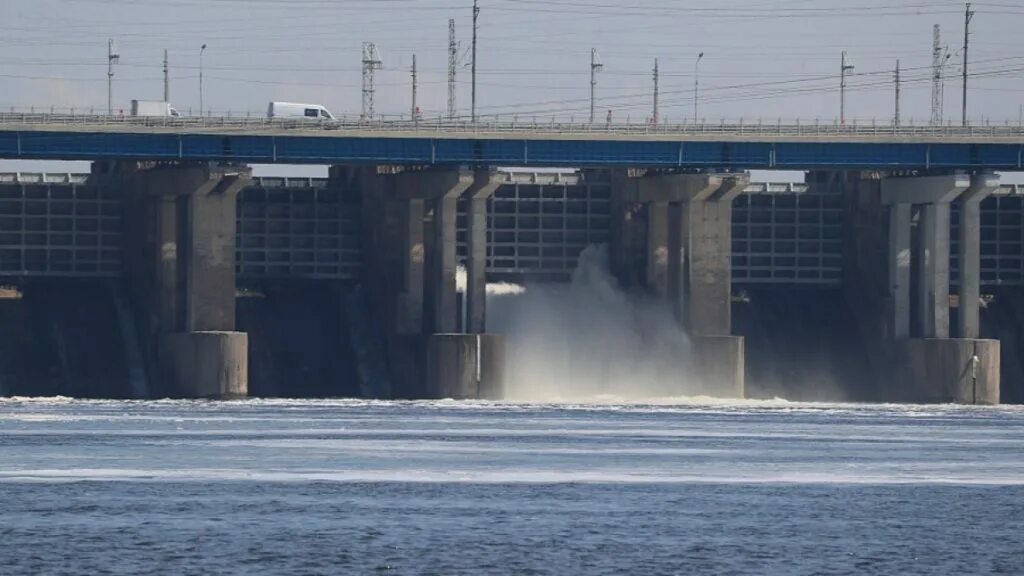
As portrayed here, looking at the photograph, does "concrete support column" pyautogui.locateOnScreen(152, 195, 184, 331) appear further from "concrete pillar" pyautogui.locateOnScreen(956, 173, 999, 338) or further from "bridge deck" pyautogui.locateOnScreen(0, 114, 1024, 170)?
"concrete pillar" pyautogui.locateOnScreen(956, 173, 999, 338)

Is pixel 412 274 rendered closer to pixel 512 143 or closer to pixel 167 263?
pixel 512 143

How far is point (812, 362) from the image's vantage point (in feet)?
436

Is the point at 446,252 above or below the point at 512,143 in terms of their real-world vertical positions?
below

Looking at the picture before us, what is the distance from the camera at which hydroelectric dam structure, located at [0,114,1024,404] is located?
11962 centimetres

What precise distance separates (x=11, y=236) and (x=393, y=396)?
23958 mm

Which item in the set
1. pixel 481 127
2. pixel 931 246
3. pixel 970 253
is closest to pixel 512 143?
pixel 481 127

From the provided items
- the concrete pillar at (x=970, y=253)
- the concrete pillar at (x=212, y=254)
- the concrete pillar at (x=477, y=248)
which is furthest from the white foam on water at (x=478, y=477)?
the concrete pillar at (x=970, y=253)

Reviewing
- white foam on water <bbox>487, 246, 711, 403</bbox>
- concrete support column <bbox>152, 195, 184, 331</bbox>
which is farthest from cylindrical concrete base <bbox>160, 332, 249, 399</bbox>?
white foam on water <bbox>487, 246, 711, 403</bbox>

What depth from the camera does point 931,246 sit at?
128375 millimetres

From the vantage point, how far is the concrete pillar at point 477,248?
123m

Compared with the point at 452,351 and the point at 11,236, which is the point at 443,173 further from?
the point at 11,236

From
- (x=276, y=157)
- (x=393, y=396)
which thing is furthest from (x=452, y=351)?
(x=276, y=157)

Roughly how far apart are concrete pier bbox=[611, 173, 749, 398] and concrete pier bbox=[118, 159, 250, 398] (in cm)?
2541

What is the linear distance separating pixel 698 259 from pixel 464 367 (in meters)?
16.0
